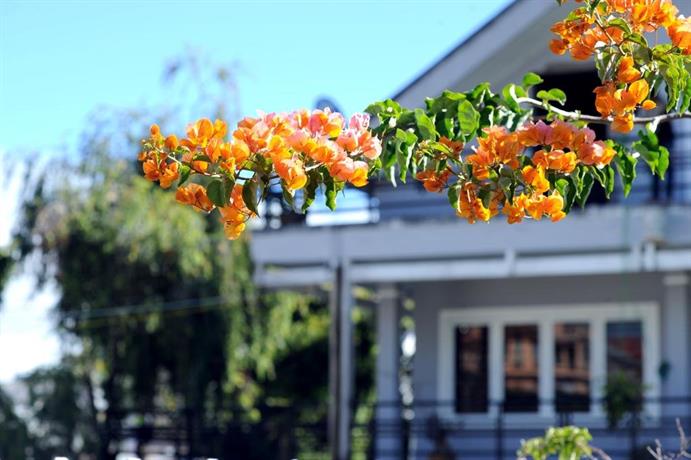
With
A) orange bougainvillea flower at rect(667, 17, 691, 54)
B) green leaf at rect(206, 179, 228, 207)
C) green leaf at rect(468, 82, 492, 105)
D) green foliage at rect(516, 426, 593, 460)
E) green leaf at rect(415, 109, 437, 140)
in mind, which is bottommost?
green foliage at rect(516, 426, 593, 460)

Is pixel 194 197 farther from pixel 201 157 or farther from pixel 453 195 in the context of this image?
pixel 453 195

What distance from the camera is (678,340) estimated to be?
1391 cm

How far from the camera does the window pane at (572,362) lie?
14.8 m

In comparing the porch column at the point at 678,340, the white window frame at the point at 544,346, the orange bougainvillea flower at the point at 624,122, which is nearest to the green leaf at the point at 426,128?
the orange bougainvillea flower at the point at 624,122

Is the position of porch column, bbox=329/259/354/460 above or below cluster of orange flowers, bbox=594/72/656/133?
below

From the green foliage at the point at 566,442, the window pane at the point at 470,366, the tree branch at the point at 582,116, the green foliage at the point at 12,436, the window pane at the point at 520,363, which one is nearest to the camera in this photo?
the tree branch at the point at 582,116

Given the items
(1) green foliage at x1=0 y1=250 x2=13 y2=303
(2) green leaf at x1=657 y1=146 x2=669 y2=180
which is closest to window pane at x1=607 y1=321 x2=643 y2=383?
(1) green foliage at x1=0 y1=250 x2=13 y2=303

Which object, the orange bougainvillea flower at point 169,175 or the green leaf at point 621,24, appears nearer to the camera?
the orange bougainvillea flower at point 169,175

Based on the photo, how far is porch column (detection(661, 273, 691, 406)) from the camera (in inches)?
545

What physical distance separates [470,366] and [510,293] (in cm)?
102

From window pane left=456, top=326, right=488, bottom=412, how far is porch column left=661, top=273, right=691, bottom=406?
2.30 meters

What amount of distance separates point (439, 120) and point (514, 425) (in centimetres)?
1061

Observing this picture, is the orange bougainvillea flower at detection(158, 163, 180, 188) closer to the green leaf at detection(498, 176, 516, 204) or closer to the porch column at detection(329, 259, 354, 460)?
the green leaf at detection(498, 176, 516, 204)

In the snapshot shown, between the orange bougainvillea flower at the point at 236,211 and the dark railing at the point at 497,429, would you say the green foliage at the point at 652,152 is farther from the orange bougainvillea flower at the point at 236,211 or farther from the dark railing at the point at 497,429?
the dark railing at the point at 497,429
